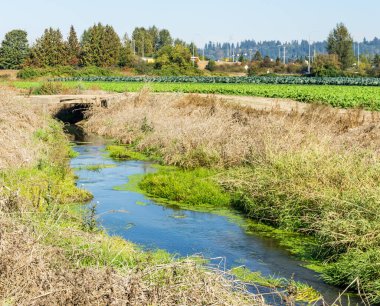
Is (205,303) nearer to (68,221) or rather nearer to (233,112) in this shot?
(68,221)

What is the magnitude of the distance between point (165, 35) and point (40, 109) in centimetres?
14593

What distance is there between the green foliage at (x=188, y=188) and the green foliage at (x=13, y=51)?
294ft

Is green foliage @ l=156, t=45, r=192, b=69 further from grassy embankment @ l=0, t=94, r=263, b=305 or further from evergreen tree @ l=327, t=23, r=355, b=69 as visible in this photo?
grassy embankment @ l=0, t=94, r=263, b=305

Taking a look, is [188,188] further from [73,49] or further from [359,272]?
[73,49]

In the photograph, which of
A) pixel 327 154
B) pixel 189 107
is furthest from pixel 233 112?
pixel 327 154

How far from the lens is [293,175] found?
15859mm

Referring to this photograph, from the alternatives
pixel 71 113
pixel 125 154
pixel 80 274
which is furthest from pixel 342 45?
pixel 80 274

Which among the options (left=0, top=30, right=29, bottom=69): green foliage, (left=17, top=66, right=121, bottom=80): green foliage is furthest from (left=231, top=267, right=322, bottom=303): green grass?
(left=0, top=30, right=29, bottom=69): green foliage

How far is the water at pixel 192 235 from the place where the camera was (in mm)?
12438

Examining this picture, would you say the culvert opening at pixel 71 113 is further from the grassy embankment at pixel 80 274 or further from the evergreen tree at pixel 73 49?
the evergreen tree at pixel 73 49

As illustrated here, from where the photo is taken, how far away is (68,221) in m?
12.1

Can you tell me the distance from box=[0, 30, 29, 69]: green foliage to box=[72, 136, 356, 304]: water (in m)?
91.1

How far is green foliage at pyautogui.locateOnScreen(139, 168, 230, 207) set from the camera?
59.4 feet

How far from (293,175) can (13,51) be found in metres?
98.5
